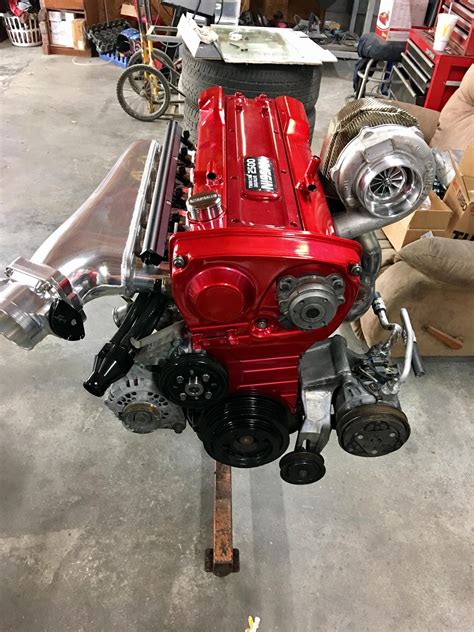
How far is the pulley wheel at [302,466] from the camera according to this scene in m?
1.47

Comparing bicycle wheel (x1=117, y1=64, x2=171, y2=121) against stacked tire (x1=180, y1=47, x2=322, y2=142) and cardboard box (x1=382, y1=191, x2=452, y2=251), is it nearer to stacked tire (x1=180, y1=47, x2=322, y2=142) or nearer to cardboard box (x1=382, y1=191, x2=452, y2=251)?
stacked tire (x1=180, y1=47, x2=322, y2=142)

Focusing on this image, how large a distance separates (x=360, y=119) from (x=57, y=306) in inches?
35.5

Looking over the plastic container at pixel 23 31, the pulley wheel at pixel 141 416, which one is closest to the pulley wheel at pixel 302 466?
the pulley wheel at pixel 141 416

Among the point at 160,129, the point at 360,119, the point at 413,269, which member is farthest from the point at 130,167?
the point at 160,129

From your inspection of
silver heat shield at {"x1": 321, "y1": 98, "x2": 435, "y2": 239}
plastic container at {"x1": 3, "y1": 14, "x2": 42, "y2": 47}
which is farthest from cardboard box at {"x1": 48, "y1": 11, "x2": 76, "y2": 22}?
silver heat shield at {"x1": 321, "y1": 98, "x2": 435, "y2": 239}

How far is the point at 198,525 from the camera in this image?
5.63 ft

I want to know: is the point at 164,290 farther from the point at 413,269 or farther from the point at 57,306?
the point at 413,269

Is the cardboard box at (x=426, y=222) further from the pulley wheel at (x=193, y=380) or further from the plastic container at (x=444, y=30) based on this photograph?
the plastic container at (x=444, y=30)

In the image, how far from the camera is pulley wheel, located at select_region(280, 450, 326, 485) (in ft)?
4.81

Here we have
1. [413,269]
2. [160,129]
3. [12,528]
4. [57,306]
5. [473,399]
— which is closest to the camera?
[57,306]

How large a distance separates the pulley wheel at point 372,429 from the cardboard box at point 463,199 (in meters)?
1.17

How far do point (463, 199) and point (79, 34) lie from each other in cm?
503

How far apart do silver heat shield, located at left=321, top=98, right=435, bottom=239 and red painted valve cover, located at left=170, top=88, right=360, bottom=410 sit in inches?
3.2

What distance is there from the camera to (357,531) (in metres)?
1.73
